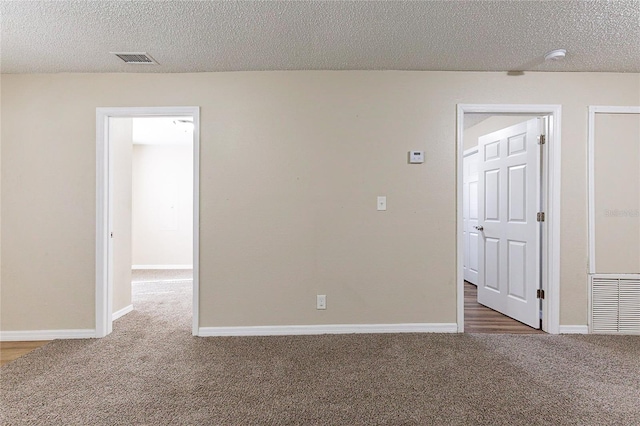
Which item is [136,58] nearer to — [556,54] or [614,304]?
[556,54]

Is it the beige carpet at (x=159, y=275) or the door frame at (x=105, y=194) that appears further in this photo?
the beige carpet at (x=159, y=275)

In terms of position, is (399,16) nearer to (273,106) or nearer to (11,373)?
(273,106)

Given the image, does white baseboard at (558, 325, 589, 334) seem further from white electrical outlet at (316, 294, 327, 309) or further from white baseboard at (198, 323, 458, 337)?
white electrical outlet at (316, 294, 327, 309)

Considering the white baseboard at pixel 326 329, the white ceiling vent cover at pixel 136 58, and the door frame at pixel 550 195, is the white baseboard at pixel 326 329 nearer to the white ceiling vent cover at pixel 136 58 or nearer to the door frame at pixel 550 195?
the door frame at pixel 550 195

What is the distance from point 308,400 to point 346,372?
393 millimetres

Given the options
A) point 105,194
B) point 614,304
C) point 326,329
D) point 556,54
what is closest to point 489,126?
point 556,54

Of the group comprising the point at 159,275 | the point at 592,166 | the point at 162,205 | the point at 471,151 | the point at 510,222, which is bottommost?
the point at 159,275

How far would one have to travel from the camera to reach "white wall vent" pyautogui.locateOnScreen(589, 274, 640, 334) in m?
2.74

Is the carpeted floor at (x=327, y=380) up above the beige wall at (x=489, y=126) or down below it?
below

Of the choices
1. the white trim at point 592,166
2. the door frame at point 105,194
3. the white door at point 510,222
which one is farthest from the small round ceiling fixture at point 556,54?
the door frame at point 105,194

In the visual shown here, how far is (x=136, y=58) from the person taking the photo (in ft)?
8.18

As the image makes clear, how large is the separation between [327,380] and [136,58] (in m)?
2.92

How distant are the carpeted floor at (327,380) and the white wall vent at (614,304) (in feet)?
0.49

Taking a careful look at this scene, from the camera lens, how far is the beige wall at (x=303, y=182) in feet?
9.00
